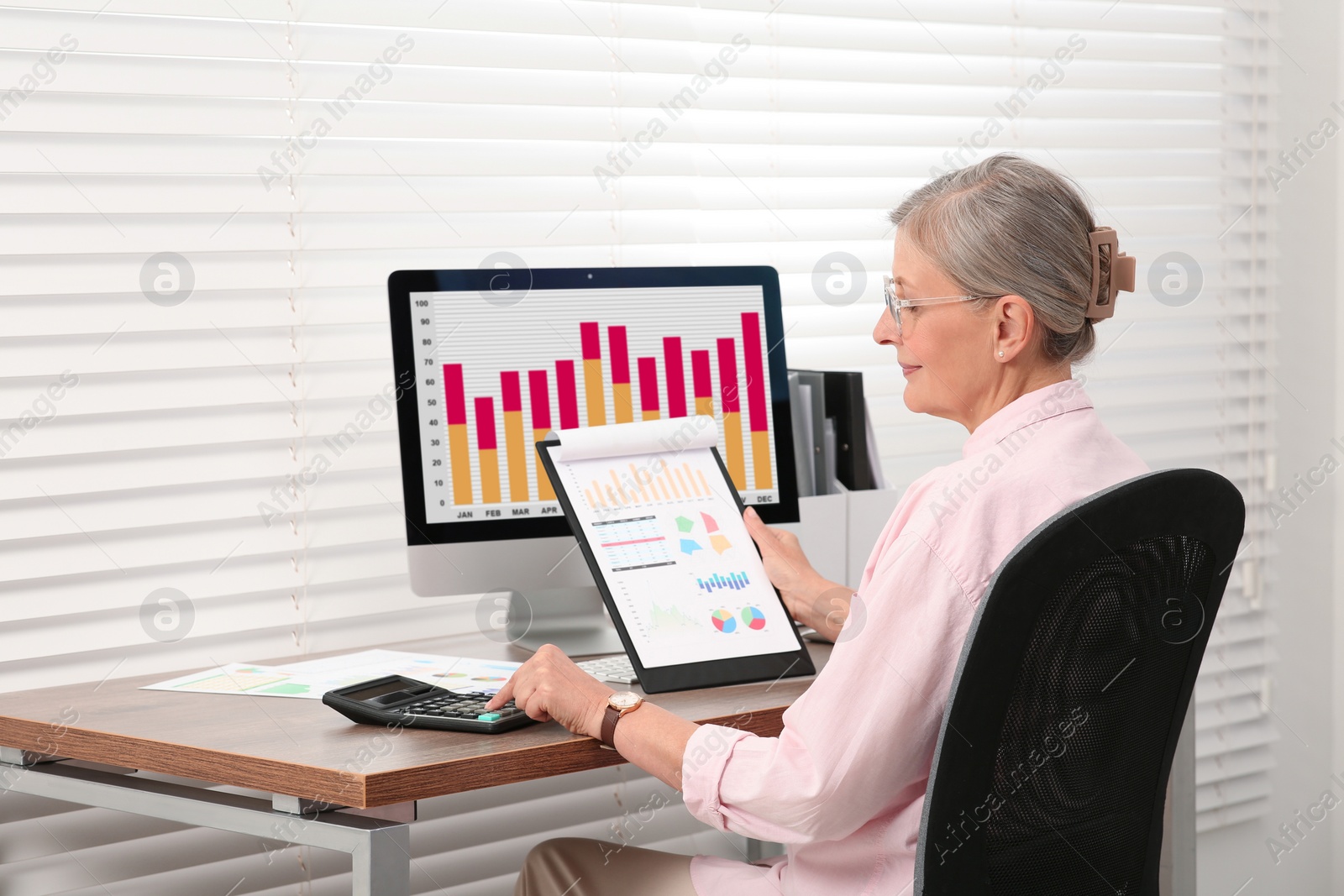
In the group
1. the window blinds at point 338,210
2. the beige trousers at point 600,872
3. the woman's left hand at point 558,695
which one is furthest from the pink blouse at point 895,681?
the window blinds at point 338,210

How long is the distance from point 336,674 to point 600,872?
0.41m

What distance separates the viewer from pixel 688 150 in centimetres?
215

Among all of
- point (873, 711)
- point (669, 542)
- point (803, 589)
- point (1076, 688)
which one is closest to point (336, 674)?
point (669, 542)

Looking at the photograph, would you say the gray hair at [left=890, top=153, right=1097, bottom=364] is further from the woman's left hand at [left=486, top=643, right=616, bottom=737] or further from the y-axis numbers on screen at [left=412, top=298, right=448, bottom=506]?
the y-axis numbers on screen at [left=412, top=298, right=448, bottom=506]

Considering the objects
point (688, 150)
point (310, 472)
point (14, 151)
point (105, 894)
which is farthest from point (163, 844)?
point (688, 150)

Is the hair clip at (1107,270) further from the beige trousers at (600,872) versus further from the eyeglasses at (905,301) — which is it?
the beige trousers at (600,872)

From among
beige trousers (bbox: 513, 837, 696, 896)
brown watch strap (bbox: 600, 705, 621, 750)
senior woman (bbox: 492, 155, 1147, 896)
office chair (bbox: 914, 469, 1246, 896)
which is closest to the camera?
office chair (bbox: 914, 469, 1246, 896)

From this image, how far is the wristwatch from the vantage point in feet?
3.72

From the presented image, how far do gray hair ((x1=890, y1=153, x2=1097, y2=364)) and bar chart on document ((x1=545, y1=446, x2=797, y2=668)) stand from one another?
458 millimetres

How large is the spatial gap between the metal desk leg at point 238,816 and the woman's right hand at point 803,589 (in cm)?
59

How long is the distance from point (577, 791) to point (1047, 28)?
185 cm

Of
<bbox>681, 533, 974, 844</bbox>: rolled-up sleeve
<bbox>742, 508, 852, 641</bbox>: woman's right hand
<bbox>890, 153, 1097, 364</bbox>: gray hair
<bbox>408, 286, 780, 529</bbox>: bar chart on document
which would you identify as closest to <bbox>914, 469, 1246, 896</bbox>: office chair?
<bbox>681, 533, 974, 844</bbox>: rolled-up sleeve

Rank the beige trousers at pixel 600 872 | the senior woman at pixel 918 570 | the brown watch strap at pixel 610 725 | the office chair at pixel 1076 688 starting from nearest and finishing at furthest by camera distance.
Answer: the office chair at pixel 1076 688
the senior woman at pixel 918 570
the brown watch strap at pixel 610 725
the beige trousers at pixel 600 872

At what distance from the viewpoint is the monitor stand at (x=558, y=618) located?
5.28ft
